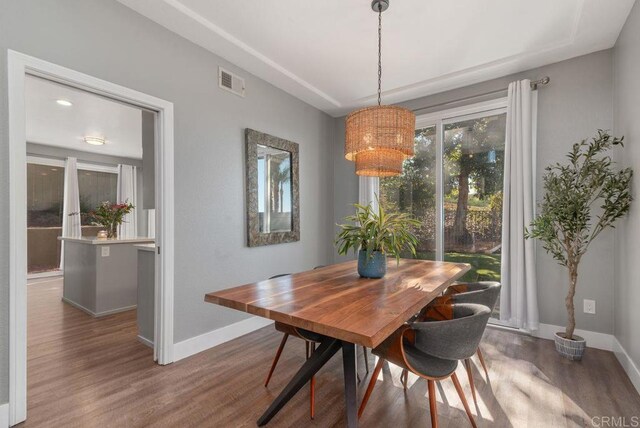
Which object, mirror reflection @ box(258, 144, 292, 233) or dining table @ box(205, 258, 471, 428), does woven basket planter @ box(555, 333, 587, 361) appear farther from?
mirror reflection @ box(258, 144, 292, 233)

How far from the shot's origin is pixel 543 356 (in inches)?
102

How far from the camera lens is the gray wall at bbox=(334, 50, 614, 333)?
2734mm

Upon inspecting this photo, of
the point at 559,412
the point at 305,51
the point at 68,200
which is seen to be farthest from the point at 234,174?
the point at 68,200

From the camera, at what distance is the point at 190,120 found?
2.67 metres

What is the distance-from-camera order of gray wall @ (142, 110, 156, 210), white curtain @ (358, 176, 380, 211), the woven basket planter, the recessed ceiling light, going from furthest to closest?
1. the recessed ceiling light
2. white curtain @ (358, 176, 380, 211)
3. gray wall @ (142, 110, 156, 210)
4. the woven basket planter

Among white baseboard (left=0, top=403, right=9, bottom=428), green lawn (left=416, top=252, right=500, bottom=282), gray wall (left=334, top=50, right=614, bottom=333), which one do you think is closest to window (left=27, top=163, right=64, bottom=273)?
white baseboard (left=0, top=403, right=9, bottom=428)

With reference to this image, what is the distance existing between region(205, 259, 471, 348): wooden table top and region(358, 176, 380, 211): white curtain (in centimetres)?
185

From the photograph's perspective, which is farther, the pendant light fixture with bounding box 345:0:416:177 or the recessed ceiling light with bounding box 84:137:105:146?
the recessed ceiling light with bounding box 84:137:105:146

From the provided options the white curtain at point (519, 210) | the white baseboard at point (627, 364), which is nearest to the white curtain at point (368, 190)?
the white curtain at point (519, 210)

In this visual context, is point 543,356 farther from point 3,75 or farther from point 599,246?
point 3,75

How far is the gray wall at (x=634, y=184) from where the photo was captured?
2121 millimetres

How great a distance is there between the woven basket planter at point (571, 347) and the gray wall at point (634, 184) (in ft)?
0.89

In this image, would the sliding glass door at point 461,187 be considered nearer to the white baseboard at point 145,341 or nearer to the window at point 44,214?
the white baseboard at point 145,341

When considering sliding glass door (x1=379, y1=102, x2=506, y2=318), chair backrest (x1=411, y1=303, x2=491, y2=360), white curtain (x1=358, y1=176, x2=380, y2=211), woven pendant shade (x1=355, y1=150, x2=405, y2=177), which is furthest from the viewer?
white curtain (x1=358, y1=176, x2=380, y2=211)
